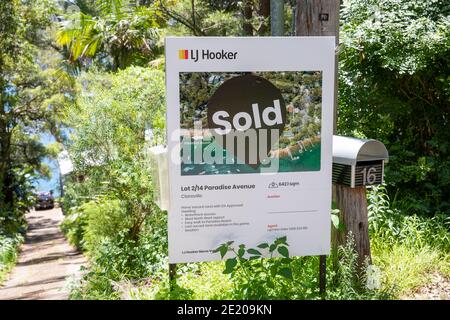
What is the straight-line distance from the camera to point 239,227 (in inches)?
173

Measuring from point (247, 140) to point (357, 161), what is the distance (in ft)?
3.69

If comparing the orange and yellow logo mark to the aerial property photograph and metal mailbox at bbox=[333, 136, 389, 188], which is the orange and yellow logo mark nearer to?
the aerial property photograph

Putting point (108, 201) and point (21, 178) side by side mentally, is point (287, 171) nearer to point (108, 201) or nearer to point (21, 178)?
point (108, 201)

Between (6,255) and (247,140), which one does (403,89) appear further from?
(6,255)

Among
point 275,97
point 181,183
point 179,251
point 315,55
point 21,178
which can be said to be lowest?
point 21,178

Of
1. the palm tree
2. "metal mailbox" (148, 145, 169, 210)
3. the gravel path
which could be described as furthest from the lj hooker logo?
the palm tree

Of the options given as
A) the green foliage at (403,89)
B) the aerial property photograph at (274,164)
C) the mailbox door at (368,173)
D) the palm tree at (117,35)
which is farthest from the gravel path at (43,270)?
the palm tree at (117,35)

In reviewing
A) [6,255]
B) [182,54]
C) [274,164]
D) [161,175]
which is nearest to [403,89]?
[274,164]

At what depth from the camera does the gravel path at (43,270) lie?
10631 millimetres

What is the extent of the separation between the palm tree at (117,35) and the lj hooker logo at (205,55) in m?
9.78

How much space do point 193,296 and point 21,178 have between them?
21373 millimetres

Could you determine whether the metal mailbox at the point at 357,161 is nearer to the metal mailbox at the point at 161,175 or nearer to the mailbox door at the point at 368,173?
the mailbox door at the point at 368,173

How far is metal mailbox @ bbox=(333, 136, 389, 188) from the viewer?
190 inches
